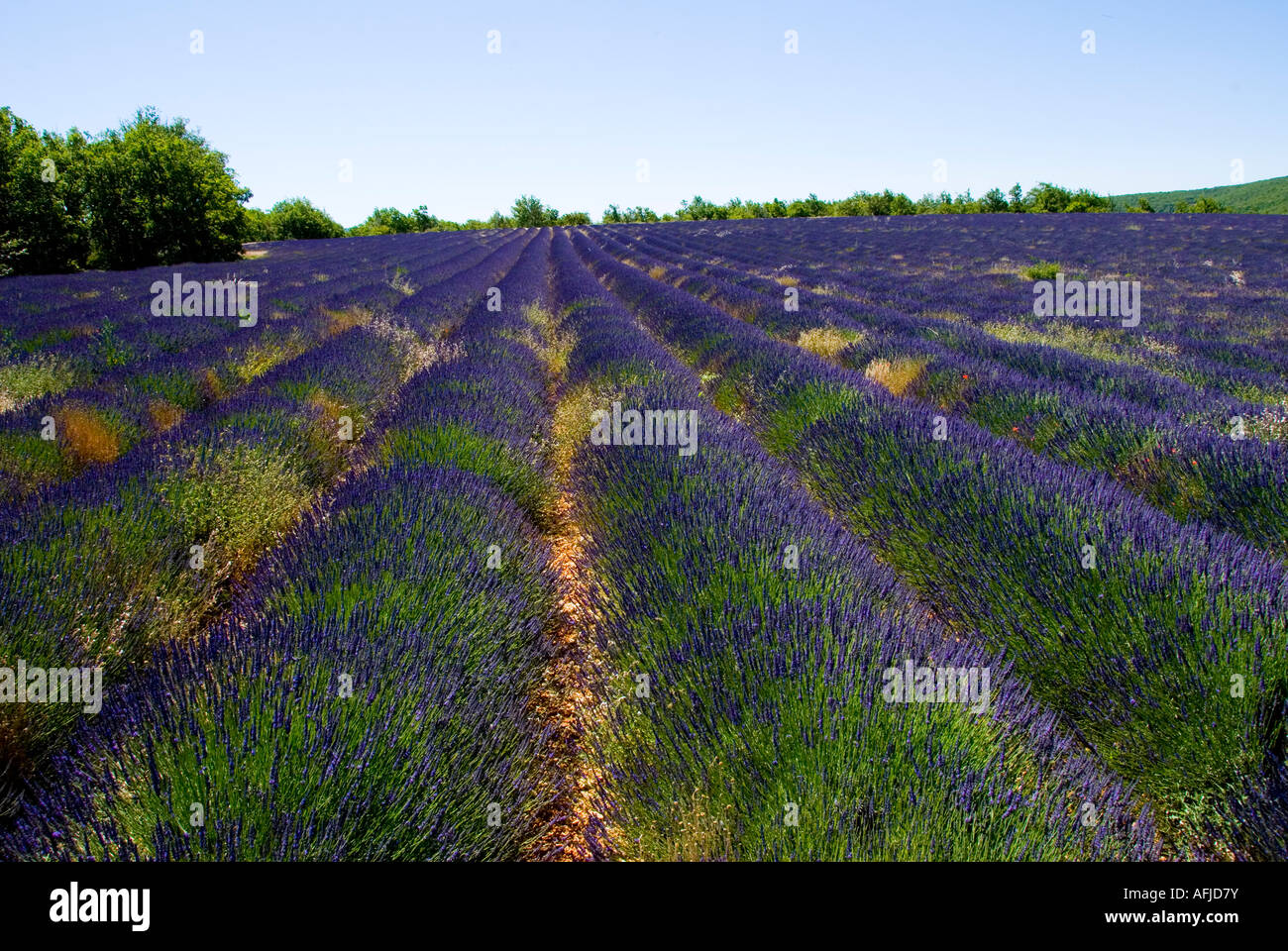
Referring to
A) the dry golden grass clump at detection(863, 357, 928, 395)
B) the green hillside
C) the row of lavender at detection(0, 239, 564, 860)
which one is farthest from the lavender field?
the green hillside

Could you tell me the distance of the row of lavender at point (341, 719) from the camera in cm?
115

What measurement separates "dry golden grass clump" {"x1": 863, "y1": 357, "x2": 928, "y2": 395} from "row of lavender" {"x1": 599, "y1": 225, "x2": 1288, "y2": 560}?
10 millimetres

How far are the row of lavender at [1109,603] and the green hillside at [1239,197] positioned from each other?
67359 mm

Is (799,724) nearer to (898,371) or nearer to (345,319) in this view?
(898,371)

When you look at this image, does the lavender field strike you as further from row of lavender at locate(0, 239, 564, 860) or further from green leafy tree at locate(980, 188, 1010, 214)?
green leafy tree at locate(980, 188, 1010, 214)

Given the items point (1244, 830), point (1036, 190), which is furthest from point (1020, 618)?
point (1036, 190)

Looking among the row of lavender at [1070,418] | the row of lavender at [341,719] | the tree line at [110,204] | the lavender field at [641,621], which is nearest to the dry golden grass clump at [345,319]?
the lavender field at [641,621]

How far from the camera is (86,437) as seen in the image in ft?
12.1

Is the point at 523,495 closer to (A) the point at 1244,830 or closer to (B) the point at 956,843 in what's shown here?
(B) the point at 956,843

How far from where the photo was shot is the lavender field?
4.09 feet

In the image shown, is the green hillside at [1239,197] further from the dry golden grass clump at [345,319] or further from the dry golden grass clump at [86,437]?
the dry golden grass clump at [86,437]

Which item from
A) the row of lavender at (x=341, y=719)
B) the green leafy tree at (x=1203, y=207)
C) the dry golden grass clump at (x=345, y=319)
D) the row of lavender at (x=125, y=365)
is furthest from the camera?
the green leafy tree at (x=1203, y=207)

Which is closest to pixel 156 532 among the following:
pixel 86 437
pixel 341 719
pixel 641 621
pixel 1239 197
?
pixel 341 719
